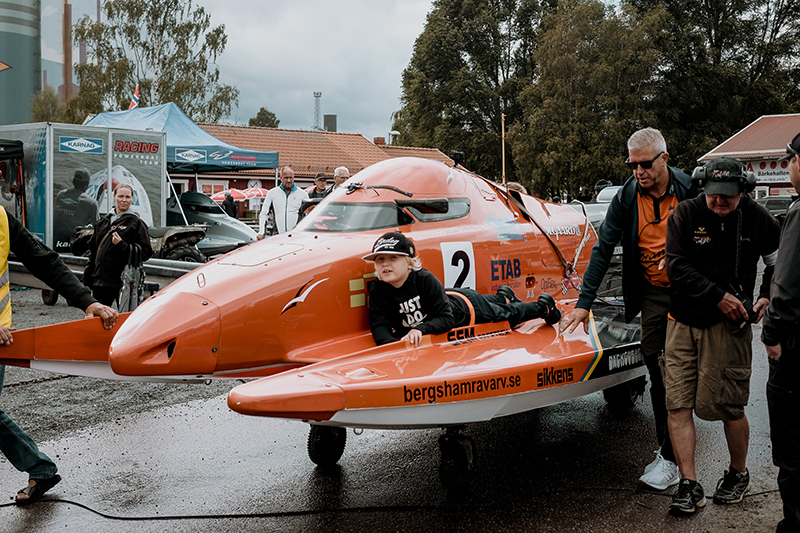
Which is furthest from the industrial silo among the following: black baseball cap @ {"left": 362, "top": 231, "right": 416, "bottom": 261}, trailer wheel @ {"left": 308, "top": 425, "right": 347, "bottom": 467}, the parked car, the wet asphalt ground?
black baseball cap @ {"left": 362, "top": 231, "right": 416, "bottom": 261}

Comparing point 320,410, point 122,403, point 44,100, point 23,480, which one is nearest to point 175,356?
point 320,410

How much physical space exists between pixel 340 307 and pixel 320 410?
1.14 meters

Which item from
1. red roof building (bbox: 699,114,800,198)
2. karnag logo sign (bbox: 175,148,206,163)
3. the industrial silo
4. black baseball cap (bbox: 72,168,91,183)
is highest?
the industrial silo

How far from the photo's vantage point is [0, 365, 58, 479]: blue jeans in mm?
3941

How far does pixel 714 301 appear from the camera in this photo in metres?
3.75

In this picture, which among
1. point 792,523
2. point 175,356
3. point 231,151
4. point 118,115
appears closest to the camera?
point 792,523

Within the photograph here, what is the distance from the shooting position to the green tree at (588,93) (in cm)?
3681

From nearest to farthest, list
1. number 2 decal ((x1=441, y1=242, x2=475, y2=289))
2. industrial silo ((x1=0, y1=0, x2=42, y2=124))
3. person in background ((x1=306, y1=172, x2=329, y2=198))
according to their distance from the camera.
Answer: number 2 decal ((x1=441, y1=242, x2=475, y2=289)), person in background ((x1=306, y1=172, x2=329, y2=198)), industrial silo ((x1=0, y1=0, x2=42, y2=124))

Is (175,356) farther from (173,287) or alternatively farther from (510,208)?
(510,208)

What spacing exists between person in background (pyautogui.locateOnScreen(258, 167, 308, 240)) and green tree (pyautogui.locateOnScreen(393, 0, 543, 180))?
3618cm

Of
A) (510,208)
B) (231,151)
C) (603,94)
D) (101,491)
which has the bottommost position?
(101,491)

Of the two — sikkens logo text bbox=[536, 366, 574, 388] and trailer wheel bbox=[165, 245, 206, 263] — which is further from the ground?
trailer wheel bbox=[165, 245, 206, 263]

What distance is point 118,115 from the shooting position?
1816 cm

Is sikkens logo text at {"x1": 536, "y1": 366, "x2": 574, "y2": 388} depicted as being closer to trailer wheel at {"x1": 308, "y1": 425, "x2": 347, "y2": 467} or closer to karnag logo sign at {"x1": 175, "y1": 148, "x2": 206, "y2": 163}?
trailer wheel at {"x1": 308, "y1": 425, "x2": 347, "y2": 467}
